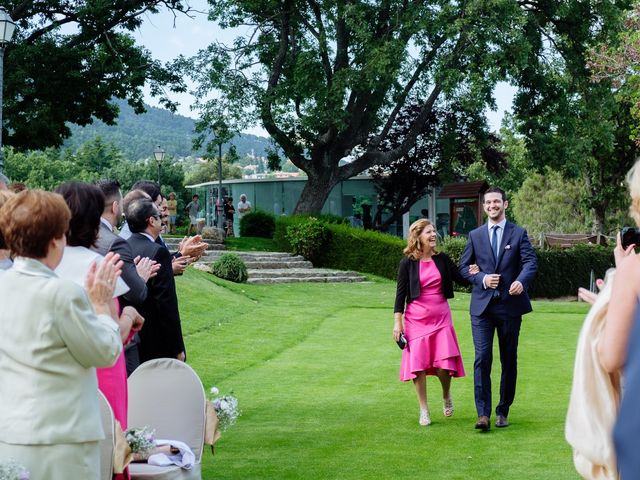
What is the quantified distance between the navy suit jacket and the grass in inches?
1136

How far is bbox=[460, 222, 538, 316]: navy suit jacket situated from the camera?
9.80 metres

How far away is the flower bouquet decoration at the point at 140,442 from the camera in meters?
5.50

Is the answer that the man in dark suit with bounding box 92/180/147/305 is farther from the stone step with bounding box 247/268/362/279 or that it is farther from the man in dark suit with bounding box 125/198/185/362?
the stone step with bounding box 247/268/362/279

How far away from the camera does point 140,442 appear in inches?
217

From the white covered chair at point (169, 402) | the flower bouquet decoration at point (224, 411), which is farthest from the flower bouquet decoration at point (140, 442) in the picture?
the flower bouquet decoration at point (224, 411)

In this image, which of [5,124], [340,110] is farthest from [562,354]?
[5,124]

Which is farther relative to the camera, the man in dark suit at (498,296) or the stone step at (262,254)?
the stone step at (262,254)

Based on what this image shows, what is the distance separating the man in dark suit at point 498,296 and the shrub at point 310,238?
2671cm

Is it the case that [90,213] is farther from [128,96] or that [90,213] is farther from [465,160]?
[465,160]

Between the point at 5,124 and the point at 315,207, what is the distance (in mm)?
12512

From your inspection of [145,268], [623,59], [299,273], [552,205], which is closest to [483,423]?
[145,268]

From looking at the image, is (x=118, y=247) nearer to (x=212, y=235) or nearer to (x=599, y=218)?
(x=212, y=235)

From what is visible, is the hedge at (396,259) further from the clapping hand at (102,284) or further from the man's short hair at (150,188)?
the clapping hand at (102,284)

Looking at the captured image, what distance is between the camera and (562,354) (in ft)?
53.1
